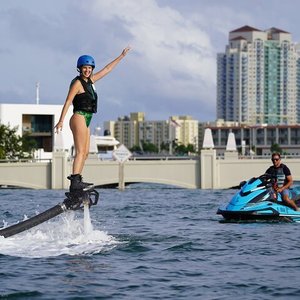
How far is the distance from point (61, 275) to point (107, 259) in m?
1.43

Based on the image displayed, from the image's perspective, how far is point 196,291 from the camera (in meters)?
10.8

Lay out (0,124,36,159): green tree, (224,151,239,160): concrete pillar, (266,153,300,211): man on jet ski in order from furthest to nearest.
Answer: (0,124,36,159): green tree < (224,151,239,160): concrete pillar < (266,153,300,211): man on jet ski

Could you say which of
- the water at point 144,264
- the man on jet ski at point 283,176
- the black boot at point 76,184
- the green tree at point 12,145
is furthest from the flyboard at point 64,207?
the green tree at point 12,145

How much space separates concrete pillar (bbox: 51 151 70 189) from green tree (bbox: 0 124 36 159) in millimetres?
15124

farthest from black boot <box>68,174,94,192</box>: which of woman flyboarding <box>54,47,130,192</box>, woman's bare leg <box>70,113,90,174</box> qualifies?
woman's bare leg <box>70,113,90,174</box>

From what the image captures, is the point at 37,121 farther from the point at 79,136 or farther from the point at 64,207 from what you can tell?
the point at 79,136

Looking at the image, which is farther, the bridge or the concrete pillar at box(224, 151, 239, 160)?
the concrete pillar at box(224, 151, 239, 160)

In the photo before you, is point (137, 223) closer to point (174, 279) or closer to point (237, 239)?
point (237, 239)

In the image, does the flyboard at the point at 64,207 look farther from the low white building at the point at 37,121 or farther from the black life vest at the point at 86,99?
the low white building at the point at 37,121

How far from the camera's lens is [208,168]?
83188mm

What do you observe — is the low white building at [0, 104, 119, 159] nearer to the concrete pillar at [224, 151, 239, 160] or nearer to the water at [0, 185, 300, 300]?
the concrete pillar at [224, 151, 239, 160]

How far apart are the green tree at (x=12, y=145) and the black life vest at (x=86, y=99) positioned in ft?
273

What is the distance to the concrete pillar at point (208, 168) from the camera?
82.7 meters

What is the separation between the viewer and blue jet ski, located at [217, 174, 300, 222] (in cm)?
2195
